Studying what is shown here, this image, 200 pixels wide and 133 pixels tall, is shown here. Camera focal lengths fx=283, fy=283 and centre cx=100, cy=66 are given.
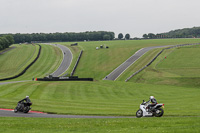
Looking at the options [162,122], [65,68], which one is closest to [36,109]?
[162,122]

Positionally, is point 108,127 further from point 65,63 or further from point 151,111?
point 65,63

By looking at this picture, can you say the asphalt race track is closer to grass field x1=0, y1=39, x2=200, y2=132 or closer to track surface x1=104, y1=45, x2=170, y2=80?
grass field x1=0, y1=39, x2=200, y2=132

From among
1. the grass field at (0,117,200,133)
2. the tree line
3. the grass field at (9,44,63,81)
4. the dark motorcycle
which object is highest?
the tree line

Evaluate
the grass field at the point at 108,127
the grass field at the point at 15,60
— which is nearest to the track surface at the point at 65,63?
the grass field at the point at 15,60

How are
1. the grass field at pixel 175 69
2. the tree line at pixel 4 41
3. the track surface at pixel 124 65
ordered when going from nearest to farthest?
the grass field at pixel 175 69 < the track surface at pixel 124 65 < the tree line at pixel 4 41

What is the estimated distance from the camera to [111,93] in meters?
52.0

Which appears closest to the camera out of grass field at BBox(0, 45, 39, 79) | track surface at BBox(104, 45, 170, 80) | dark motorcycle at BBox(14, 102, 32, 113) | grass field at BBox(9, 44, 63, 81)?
dark motorcycle at BBox(14, 102, 32, 113)

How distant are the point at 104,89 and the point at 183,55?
53434mm

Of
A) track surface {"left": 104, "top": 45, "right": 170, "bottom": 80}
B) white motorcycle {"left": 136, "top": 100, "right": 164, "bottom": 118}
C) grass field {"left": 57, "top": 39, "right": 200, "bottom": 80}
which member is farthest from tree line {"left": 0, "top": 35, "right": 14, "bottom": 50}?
white motorcycle {"left": 136, "top": 100, "right": 164, "bottom": 118}

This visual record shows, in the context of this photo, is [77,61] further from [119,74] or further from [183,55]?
[183,55]

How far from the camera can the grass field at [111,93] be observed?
19.4 m

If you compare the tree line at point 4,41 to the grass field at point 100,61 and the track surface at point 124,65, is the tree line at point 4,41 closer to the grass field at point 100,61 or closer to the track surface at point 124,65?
the grass field at point 100,61

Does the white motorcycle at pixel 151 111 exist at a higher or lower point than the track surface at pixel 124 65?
higher

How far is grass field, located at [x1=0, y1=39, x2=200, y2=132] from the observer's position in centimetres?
1944
